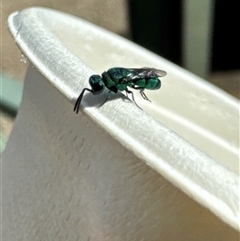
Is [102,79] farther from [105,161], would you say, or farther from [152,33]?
[152,33]

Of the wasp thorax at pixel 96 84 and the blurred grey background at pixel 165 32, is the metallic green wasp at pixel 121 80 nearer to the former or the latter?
the wasp thorax at pixel 96 84

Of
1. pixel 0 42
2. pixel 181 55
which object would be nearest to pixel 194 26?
pixel 181 55

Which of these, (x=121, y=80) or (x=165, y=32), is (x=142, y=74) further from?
(x=165, y=32)

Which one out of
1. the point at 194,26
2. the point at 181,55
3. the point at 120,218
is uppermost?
the point at 120,218

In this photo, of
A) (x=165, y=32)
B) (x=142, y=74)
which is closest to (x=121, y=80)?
(x=142, y=74)

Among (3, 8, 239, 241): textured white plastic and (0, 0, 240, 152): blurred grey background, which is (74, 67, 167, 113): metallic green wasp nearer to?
(3, 8, 239, 241): textured white plastic

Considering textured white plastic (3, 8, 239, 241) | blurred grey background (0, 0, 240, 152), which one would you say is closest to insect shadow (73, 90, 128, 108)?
textured white plastic (3, 8, 239, 241)
